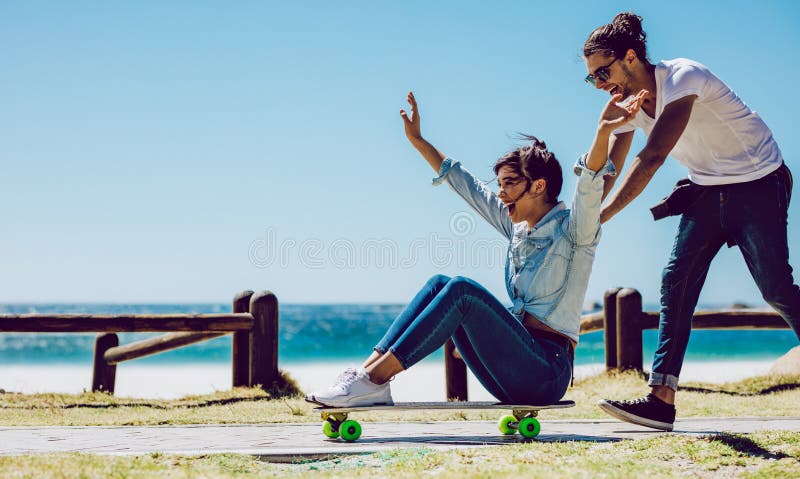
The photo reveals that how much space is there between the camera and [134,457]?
3.58 metres

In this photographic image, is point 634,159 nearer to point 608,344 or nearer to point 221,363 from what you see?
point 608,344

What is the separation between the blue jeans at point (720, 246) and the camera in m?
4.04

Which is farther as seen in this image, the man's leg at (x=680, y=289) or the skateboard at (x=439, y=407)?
the man's leg at (x=680, y=289)

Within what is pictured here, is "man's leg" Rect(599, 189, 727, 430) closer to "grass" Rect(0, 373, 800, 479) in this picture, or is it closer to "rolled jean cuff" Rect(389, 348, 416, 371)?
"grass" Rect(0, 373, 800, 479)

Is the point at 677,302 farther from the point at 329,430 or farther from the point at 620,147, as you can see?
the point at 329,430

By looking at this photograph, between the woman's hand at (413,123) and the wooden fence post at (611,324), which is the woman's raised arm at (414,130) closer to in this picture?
the woman's hand at (413,123)

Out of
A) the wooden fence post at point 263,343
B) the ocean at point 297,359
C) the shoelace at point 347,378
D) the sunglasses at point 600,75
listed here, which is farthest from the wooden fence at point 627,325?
the sunglasses at point 600,75

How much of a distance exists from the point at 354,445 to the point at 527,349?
952 mm

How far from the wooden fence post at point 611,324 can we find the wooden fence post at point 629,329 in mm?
81

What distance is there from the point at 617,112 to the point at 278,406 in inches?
167

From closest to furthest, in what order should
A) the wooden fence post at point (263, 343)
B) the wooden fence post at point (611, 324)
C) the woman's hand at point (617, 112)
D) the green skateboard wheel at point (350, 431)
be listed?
the woman's hand at point (617, 112) → the green skateboard wheel at point (350, 431) → the wooden fence post at point (263, 343) → the wooden fence post at point (611, 324)

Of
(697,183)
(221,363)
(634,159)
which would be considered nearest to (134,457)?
(634,159)

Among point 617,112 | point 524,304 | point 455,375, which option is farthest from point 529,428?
point 455,375

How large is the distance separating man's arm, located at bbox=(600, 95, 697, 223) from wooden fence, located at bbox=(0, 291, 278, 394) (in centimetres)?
488
